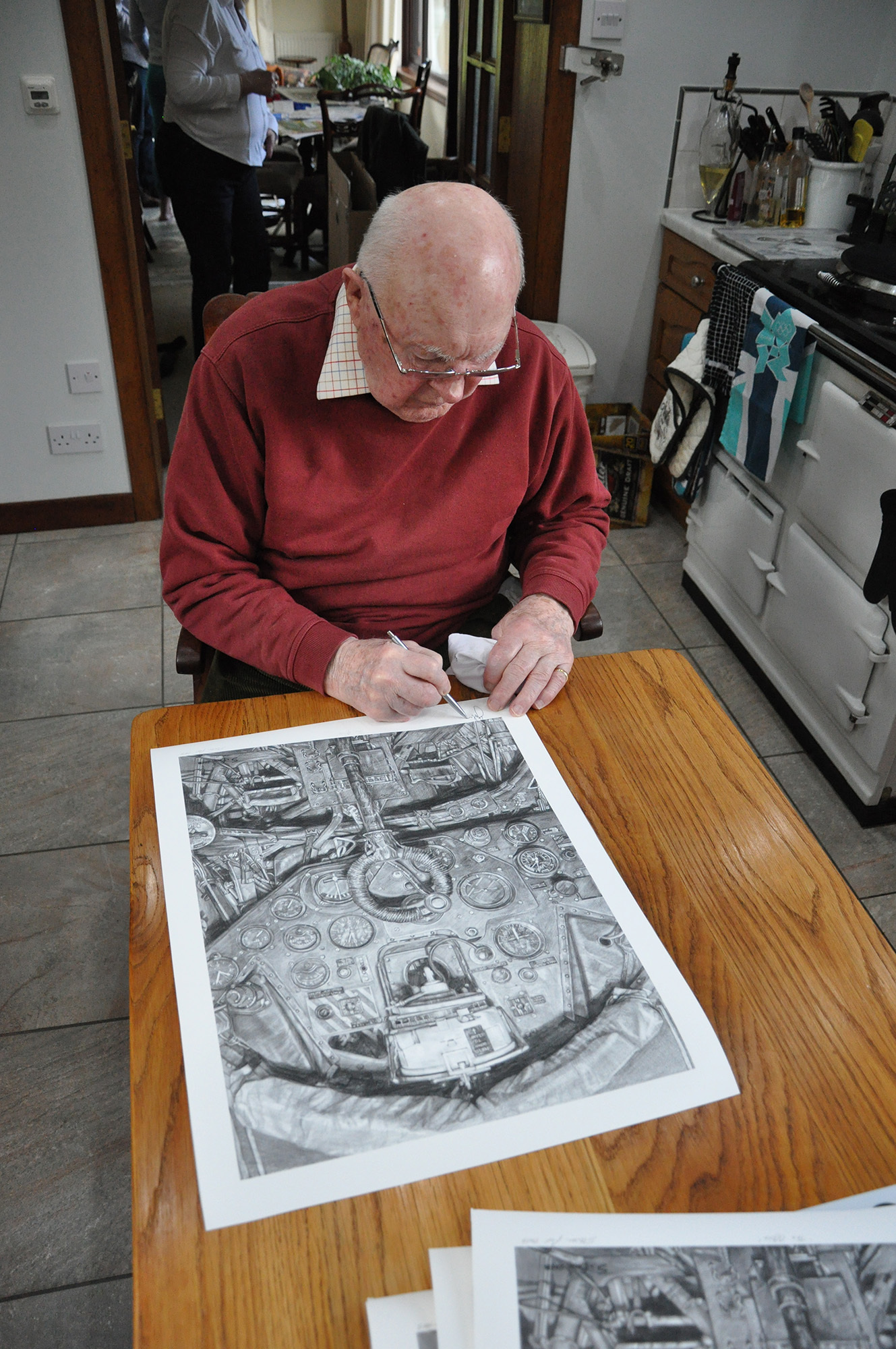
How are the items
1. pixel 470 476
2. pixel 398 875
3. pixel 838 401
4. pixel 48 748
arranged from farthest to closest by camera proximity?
pixel 48 748 → pixel 838 401 → pixel 470 476 → pixel 398 875

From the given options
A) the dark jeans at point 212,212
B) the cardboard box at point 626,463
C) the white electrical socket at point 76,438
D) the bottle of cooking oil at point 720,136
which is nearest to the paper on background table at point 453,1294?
the cardboard box at point 626,463

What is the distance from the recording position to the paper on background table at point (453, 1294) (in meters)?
0.57

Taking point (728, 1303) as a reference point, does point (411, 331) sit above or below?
above

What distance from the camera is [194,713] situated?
1.05 metres

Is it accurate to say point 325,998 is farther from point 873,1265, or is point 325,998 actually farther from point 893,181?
point 893,181

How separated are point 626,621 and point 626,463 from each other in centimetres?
62

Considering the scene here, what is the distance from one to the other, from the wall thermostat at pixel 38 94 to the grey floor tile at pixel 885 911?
2.61m

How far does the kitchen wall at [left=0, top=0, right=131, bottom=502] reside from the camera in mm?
2375

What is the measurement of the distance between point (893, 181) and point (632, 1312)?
273 centimetres

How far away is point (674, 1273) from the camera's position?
0.60 m

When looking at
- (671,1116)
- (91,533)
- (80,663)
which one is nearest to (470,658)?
A: (671,1116)

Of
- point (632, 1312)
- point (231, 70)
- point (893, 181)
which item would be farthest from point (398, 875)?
point (231, 70)

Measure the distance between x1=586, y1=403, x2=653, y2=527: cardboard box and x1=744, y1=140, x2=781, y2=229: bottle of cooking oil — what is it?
641mm

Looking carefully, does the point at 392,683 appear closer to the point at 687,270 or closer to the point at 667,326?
the point at 687,270
